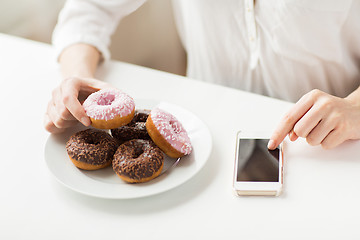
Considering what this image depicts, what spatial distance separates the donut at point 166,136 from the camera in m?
0.72

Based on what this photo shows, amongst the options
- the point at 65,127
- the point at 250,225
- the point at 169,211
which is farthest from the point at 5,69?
the point at 250,225

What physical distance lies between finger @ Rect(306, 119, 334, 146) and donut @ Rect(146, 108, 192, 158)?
20cm

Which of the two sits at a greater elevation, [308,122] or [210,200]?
[308,122]

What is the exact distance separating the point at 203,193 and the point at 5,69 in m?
0.59

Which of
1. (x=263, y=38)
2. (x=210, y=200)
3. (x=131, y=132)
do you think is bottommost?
(x=210, y=200)

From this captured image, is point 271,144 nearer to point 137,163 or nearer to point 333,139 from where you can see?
point 333,139

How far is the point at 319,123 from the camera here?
754mm

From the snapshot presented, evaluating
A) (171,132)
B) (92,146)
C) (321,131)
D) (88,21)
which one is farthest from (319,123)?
(88,21)

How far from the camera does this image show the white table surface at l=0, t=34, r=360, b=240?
66 centimetres

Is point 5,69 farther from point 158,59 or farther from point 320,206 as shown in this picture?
point 320,206

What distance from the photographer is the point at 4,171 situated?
2.58 feet

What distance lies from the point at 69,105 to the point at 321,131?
40cm

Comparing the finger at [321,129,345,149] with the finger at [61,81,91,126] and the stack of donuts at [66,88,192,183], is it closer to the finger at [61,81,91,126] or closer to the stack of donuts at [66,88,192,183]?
the stack of donuts at [66,88,192,183]

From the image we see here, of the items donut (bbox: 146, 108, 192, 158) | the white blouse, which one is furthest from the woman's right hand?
the white blouse
